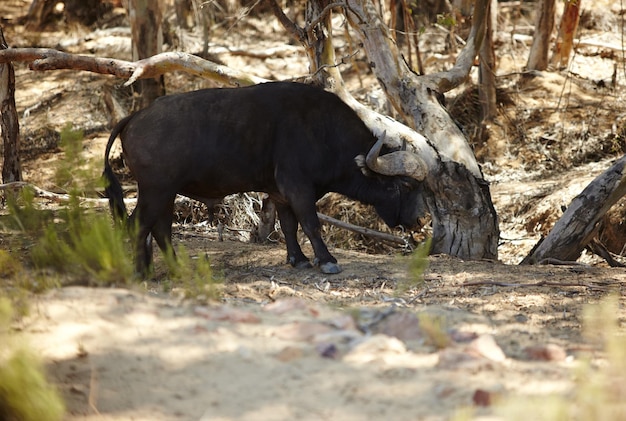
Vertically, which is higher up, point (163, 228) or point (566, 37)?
point (566, 37)

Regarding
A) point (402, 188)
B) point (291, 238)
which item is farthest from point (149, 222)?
point (402, 188)

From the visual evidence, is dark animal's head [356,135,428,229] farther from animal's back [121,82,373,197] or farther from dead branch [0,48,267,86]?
dead branch [0,48,267,86]

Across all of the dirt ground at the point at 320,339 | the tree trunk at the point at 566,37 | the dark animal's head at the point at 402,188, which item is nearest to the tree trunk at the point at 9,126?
the dirt ground at the point at 320,339

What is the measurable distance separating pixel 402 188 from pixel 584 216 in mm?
1979

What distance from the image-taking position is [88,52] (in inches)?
721

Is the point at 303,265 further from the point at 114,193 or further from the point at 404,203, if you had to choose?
the point at 114,193

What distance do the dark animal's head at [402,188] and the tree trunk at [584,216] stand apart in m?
1.48

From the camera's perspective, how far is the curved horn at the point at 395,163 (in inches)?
340

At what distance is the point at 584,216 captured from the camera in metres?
9.05

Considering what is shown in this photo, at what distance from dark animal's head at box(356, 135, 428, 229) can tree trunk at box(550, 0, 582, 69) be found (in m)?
8.36

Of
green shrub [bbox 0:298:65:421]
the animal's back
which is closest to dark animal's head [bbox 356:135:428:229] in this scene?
the animal's back

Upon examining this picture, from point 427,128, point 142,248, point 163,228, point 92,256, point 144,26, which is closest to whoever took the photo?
point 92,256

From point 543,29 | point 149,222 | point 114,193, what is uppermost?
point 543,29

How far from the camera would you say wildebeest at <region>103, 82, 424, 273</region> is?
7.88m
